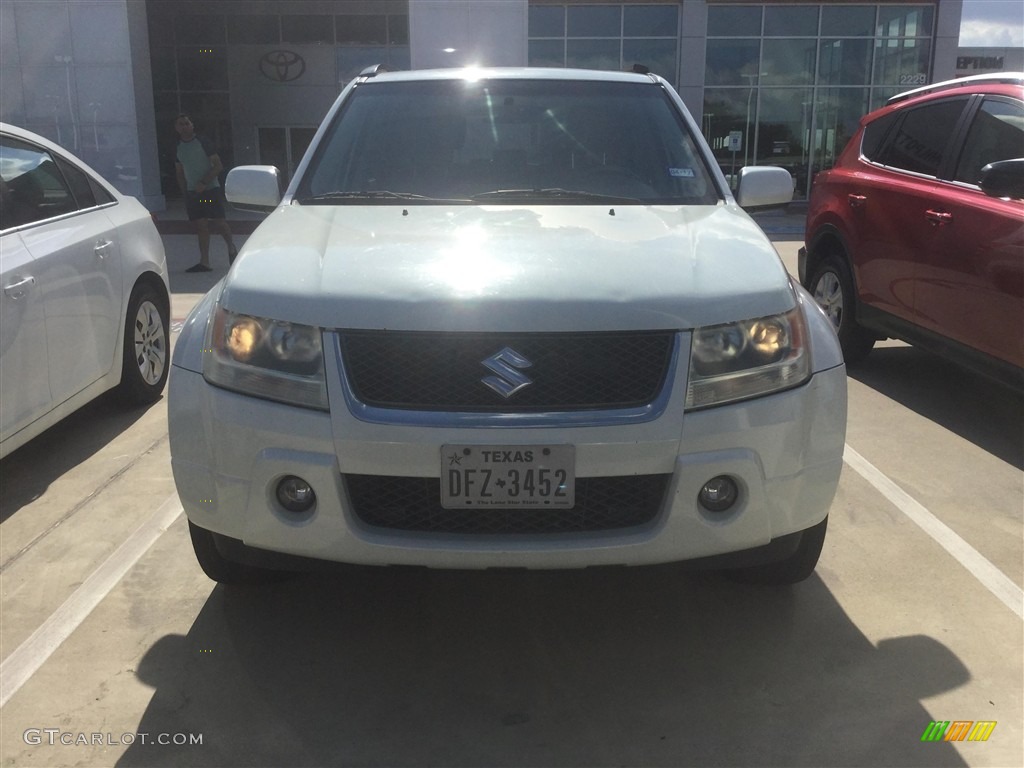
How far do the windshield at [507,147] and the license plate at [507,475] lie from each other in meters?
1.32

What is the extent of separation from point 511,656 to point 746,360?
1.11 metres

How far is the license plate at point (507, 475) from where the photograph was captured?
2547 mm

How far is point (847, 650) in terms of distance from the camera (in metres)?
2.99

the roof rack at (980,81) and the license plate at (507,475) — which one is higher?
the roof rack at (980,81)

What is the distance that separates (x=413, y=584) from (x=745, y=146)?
2155 centimetres

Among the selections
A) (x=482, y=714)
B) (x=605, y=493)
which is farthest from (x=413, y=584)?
(x=605, y=493)

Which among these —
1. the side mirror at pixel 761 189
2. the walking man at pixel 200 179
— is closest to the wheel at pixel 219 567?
the side mirror at pixel 761 189

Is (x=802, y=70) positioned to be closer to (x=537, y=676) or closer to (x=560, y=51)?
(x=560, y=51)

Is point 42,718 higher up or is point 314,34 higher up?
point 314,34

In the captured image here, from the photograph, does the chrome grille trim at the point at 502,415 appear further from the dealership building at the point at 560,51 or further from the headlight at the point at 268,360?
the dealership building at the point at 560,51

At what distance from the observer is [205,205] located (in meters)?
11.6

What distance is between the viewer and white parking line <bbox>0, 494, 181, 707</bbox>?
290 cm

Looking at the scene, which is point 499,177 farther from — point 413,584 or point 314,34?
point 314,34

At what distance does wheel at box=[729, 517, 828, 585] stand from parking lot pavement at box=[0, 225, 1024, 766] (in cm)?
8
